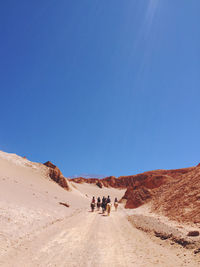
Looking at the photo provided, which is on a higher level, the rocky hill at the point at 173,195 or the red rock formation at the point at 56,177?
the red rock formation at the point at 56,177

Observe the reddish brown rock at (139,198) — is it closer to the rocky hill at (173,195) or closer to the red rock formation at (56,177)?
the rocky hill at (173,195)

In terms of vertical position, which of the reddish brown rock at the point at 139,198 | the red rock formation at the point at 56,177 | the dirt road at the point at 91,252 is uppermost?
the red rock formation at the point at 56,177

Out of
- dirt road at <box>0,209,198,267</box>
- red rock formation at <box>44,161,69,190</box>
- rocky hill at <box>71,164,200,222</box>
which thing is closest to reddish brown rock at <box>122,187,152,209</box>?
rocky hill at <box>71,164,200,222</box>

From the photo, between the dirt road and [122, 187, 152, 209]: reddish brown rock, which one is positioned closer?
the dirt road

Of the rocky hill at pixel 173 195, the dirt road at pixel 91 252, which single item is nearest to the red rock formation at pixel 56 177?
the rocky hill at pixel 173 195

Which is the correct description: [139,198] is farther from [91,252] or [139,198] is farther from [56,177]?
[91,252]

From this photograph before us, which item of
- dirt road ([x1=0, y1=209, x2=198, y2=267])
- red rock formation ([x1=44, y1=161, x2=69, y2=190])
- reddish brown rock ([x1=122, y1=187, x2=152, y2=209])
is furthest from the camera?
red rock formation ([x1=44, y1=161, x2=69, y2=190])

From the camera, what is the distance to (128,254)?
6.45 m

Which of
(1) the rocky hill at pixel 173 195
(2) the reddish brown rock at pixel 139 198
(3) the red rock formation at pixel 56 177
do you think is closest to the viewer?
(1) the rocky hill at pixel 173 195

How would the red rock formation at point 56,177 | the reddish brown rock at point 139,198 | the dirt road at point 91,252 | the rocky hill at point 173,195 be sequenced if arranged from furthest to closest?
1. the red rock formation at point 56,177
2. the reddish brown rock at point 139,198
3. the rocky hill at point 173,195
4. the dirt road at point 91,252

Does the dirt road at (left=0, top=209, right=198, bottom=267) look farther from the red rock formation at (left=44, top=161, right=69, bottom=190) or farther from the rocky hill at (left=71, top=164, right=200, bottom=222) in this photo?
the red rock formation at (left=44, top=161, right=69, bottom=190)

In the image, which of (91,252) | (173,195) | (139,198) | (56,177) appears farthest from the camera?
(56,177)

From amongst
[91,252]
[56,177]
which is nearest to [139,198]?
[56,177]

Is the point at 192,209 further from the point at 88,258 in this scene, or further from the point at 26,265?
the point at 26,265
